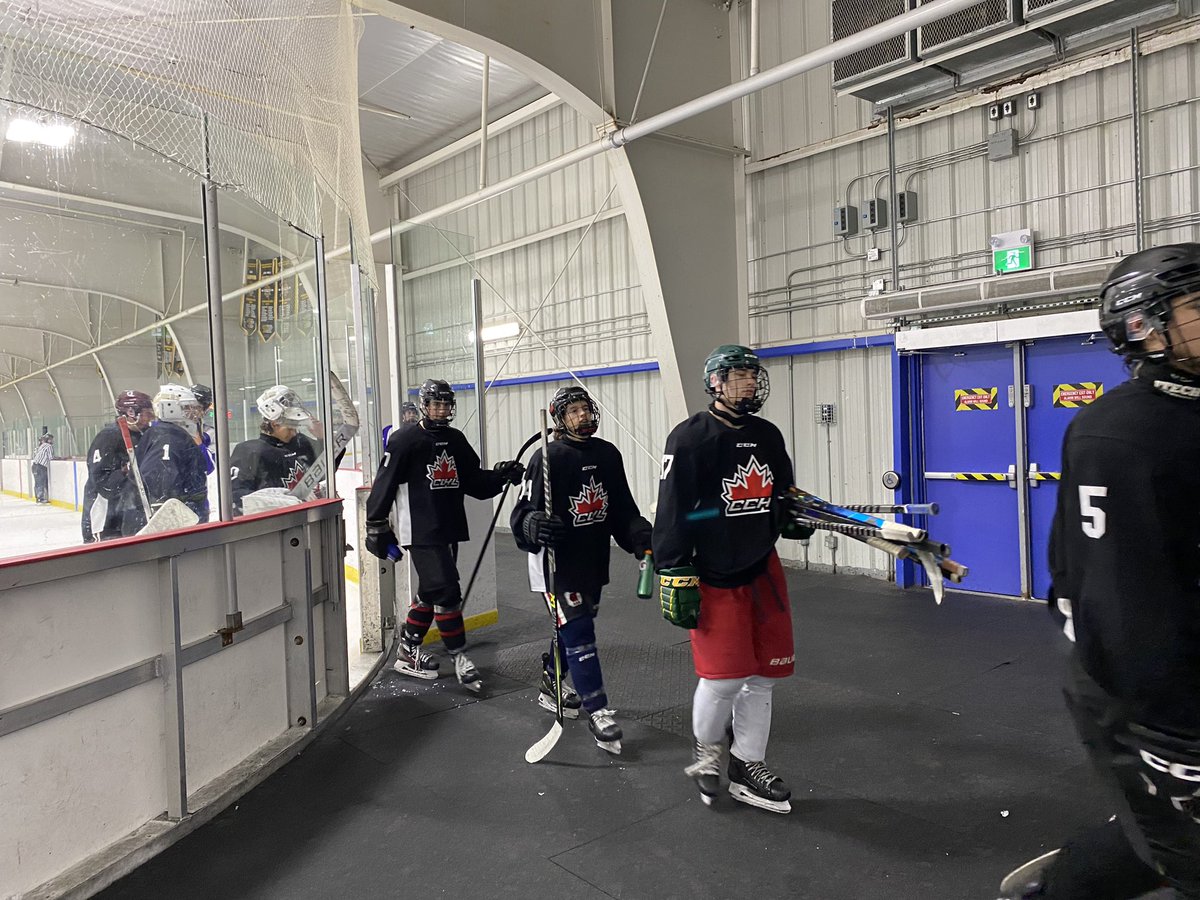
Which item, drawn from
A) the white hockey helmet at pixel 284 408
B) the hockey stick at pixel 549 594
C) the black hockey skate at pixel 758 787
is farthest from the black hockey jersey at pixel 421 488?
the black hockey skate at pixel 758 787

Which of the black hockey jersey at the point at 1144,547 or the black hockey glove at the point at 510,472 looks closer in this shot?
the black hockey jersey at the point at 1144,547

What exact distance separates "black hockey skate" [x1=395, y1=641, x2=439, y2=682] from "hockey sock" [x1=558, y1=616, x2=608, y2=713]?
1.39 meters

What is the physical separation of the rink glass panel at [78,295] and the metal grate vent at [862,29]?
4.81 m

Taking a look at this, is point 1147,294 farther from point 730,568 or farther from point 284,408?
point 284,408

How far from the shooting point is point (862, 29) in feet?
19.4

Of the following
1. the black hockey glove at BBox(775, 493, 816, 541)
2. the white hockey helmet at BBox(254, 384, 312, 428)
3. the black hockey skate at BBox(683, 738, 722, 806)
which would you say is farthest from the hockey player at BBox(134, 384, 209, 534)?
→ the black hockey glove at BBox(775, 493, 816, 541)

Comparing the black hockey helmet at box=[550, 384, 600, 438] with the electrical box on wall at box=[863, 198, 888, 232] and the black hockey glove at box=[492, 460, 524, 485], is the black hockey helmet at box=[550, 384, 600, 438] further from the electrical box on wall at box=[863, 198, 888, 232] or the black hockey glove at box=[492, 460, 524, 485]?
the electrical box on wall at box=[863, 198, 888, 232]

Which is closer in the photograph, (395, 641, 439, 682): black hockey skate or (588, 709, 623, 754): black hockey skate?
(588, 709, 623, 754): black hockey skate

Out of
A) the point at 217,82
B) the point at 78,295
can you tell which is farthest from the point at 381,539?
the point at 217,82

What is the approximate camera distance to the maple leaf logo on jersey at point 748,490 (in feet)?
9.88

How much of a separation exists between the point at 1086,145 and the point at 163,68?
6118 mm

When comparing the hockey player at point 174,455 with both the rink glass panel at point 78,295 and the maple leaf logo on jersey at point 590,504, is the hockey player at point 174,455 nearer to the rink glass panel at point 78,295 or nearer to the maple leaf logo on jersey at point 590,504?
the rink glass panel at point 78,295

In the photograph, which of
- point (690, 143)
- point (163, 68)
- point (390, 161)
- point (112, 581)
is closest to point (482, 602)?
point (112, 581)

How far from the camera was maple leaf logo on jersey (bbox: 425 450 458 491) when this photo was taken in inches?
187
